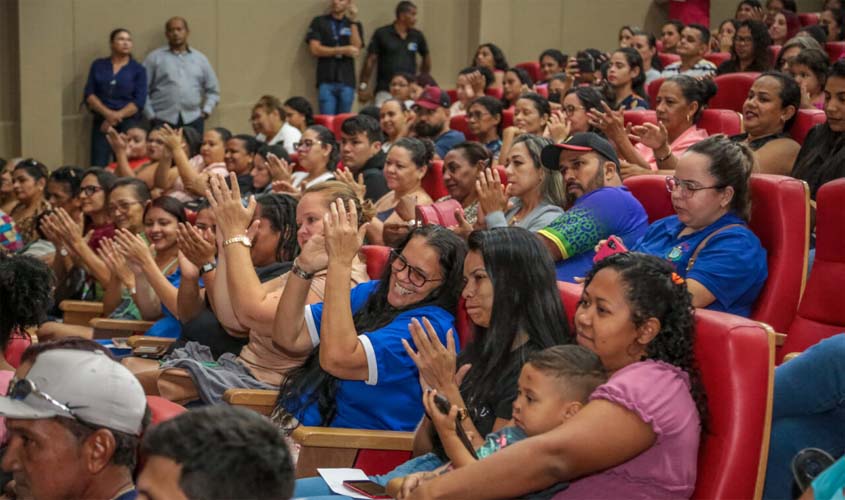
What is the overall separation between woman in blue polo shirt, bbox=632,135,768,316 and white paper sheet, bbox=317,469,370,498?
873 millimetres

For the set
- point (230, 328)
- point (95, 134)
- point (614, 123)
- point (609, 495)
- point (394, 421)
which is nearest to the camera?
point (609, 495)

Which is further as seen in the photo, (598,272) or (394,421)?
(394,421)

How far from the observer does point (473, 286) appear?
7.35 ft

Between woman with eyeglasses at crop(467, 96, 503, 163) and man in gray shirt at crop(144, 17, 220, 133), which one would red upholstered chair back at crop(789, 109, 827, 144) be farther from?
man in gray shirt at crop(144, 17, 220, 133)

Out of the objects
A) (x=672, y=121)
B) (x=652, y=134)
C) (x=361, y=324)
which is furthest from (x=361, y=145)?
(x=361, y=324)

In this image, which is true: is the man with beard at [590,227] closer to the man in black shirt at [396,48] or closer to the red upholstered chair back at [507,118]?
the red upholstered chair back at [507,118]

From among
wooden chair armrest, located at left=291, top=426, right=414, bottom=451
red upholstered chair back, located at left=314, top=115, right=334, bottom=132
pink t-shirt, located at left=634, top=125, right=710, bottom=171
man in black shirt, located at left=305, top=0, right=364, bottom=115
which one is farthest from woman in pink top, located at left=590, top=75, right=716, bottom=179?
man in black shirt, located at left=305, top=0, right=364, bottom=115

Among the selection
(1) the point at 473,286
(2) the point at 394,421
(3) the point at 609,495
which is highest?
(1) the point at 473,286

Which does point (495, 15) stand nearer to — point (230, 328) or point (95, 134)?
point (95, 134)

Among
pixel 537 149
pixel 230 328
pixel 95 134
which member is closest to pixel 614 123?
pixel 537 149

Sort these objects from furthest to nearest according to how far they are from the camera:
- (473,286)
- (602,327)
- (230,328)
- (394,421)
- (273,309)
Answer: (230,328), (273,309), (394,421), (473,286), (602,327)

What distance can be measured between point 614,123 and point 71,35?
525 centimetres

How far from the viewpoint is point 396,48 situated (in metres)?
9.00

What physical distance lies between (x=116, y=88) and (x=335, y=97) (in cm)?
181
